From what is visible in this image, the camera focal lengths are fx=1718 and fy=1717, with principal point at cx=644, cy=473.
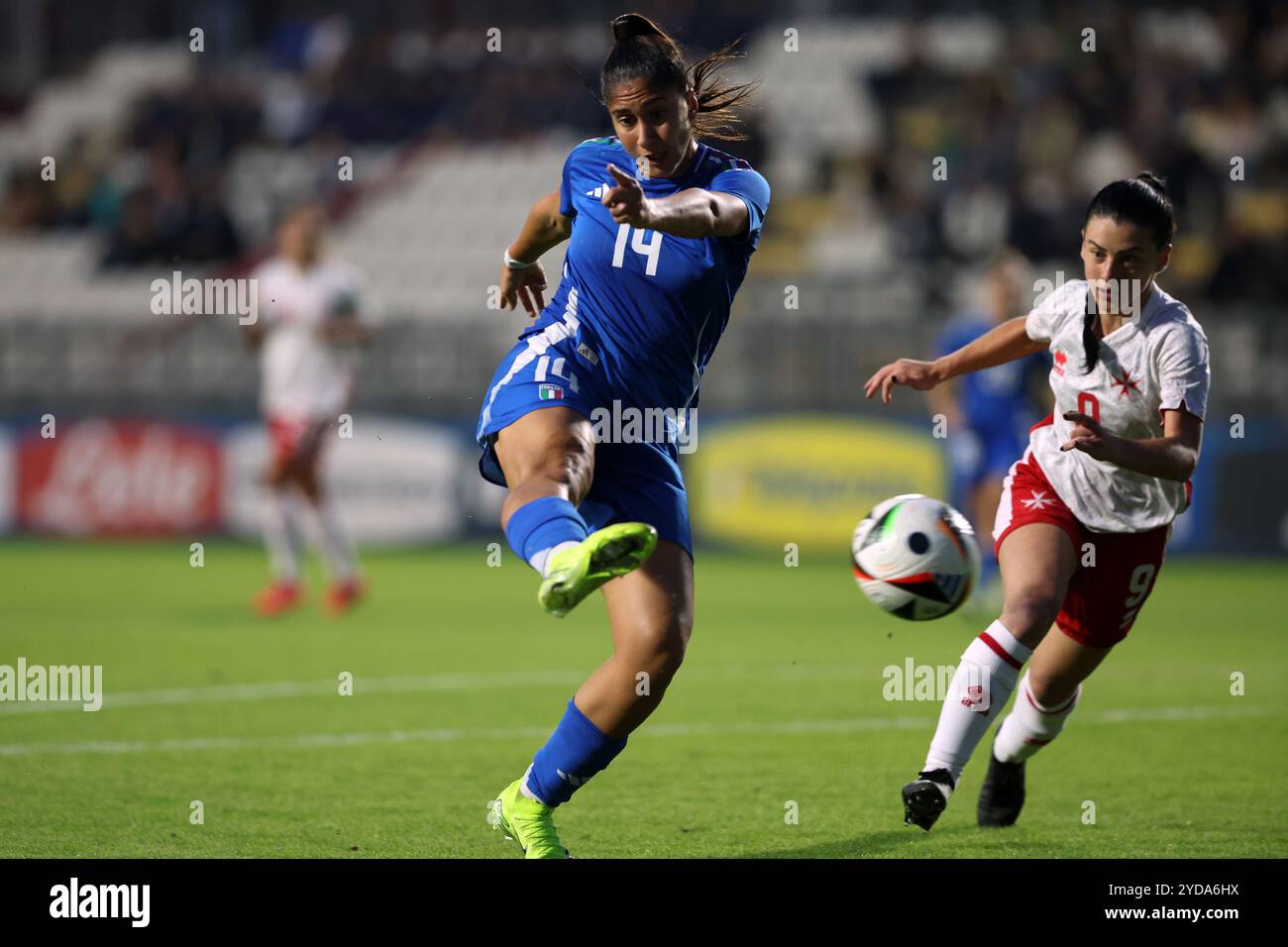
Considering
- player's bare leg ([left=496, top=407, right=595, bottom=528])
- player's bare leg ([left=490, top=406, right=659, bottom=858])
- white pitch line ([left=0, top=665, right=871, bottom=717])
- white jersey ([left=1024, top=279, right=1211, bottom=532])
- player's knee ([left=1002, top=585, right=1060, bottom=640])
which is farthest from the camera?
white pitch line ([left=0, top=665, right=871, bottom=717])

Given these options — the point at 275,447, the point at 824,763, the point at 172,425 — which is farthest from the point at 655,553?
the point at 172,425

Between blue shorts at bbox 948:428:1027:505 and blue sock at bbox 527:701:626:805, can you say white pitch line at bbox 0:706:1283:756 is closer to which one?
blue sock at bbox 527:701:626:805

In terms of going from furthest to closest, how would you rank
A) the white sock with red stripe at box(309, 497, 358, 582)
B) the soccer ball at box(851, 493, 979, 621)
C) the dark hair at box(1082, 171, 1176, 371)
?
the white sock with red stripe at box(309, 497, 358, 582) → the soccer ball at box(851, 493, 979, 621) → the dark hair at box(1082, 171, 1176, 371)

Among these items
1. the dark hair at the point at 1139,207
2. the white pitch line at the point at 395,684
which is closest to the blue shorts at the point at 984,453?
the white pitch line at the point at 395,684

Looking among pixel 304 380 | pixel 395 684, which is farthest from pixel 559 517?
pixel 304 380

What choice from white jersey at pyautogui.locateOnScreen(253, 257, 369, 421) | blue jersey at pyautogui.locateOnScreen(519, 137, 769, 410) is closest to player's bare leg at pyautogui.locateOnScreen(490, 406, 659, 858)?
blue jersey at pyautogui.locateOnScreen(519, 137, 769, 410)

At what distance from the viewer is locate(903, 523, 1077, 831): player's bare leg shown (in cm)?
529

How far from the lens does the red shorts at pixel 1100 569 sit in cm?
549

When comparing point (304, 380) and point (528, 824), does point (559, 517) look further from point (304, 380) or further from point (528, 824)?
point (304, 380)

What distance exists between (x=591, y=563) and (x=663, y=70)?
146cm

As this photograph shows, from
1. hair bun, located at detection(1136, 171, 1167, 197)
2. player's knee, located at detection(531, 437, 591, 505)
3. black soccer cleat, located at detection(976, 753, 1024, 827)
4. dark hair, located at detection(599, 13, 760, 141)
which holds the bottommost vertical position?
black soccer cleat, located at detection(976, 753, 1024, 827)

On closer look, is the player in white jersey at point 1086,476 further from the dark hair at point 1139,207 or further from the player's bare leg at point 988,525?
the player's bare leg at point 988,525

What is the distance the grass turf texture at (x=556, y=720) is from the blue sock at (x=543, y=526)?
1.18 metres

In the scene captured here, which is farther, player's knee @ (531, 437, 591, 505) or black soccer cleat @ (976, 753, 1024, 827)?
black soccer cleat @ (976, 753, 1024, 827)
